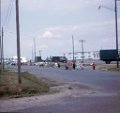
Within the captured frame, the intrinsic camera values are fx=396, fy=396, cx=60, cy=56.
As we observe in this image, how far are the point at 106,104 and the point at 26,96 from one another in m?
6.42

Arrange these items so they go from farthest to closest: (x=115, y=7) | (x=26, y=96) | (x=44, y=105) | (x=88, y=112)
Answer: (x=115, y=7), (x=26, y=96), (x=44, y=105), (x=88, y=112)

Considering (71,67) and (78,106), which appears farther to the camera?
(71,67)

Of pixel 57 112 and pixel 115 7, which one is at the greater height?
pixel 115 7

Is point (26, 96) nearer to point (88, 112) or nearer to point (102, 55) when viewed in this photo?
point (88, 112)

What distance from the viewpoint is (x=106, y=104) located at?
16.5 metres

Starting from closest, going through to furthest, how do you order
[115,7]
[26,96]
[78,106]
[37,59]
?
1. [78,106]
2. [26,96]
3. [115,7]
4. [37,59]

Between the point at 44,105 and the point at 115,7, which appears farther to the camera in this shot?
the point at 115,7

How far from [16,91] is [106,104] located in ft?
25.1

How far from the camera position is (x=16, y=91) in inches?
894

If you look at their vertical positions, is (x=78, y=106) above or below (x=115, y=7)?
below

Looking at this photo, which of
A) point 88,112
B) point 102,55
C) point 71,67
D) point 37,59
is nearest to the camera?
point 88,112

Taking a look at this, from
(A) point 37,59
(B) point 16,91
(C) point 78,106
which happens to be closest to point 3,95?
(B) point 16,91

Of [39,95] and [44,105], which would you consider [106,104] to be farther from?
[39,95]

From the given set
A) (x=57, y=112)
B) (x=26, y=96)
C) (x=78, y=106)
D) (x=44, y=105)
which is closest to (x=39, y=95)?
(x=26, y=96)
